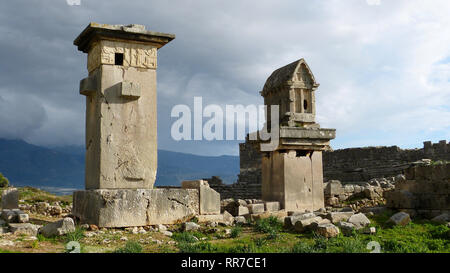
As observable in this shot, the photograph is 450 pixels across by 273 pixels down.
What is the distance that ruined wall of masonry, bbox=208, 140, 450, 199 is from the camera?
22.0 meters

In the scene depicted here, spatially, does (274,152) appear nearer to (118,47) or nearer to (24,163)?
(118,47)

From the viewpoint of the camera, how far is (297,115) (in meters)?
11.1

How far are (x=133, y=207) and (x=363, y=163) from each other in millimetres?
19527

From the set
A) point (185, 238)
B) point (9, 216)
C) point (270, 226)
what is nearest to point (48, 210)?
point (9, 216)

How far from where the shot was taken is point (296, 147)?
10.5 m

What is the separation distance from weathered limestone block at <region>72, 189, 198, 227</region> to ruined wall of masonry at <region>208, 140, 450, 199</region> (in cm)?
1601

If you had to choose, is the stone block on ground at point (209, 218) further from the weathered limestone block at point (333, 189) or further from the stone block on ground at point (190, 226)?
the weathered limestone block at point (333, 189)

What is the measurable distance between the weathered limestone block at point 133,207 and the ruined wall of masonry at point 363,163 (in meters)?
16.0

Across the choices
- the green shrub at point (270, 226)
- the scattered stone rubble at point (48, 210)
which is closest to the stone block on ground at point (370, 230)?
the green shrub at point (270, 226)

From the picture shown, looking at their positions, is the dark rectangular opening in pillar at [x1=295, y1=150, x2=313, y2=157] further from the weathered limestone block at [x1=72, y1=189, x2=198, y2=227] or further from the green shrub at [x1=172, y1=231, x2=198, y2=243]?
the green shrub at [x1=172, y1=231, x2=198, y2=243]

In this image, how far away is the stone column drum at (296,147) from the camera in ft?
34.3

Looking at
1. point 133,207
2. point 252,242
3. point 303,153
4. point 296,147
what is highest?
point 296,147

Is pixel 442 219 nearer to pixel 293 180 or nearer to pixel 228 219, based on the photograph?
pixel 293 180
